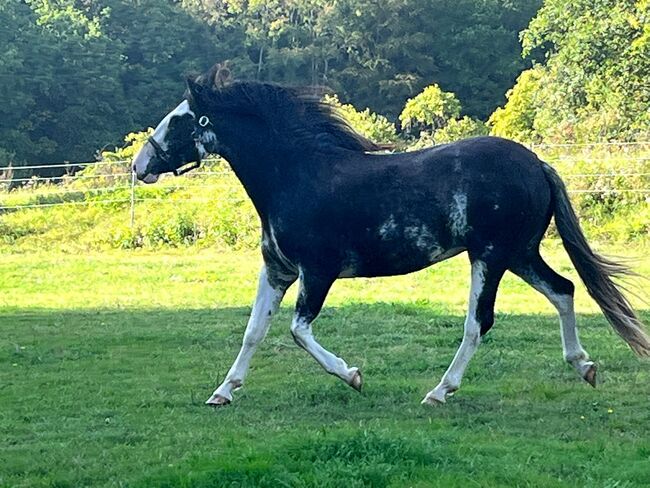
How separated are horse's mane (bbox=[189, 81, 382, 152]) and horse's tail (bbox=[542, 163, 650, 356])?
56.1 inches

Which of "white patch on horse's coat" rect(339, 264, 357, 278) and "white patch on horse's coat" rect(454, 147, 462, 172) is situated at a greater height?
"white patch on horse's coat" rect(454, 147, 462, 172)

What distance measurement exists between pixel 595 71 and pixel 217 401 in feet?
88.6

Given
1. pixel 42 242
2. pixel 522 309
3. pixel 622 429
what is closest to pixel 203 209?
pixel 42 242

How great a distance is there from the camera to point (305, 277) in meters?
7.02

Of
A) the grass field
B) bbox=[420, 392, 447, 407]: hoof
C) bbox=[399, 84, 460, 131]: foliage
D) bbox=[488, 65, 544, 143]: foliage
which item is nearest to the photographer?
the grass field

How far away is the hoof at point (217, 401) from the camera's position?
23.1 ft

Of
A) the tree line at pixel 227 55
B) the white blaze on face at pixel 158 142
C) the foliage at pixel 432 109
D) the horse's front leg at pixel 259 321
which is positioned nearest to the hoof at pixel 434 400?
the horse's front leg at pixel 259 321

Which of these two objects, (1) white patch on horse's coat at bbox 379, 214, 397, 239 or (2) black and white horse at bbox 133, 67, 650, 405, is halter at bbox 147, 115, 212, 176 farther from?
(1) white patch on horse's coat at bbox 379, 214, 397, 239

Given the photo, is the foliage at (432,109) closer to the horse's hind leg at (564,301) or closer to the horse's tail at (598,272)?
the horse's tail at (598,272)

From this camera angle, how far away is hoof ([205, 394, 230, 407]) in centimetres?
703

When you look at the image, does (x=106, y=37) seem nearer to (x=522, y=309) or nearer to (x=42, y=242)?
(x=42, y=242)

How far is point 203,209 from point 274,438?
1893cm

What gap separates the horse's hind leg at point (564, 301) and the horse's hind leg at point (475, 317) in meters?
0.37

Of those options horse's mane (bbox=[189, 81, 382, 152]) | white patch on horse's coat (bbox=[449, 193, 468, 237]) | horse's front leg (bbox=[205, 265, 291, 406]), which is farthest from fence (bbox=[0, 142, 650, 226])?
horse's front leg (bbox=[205, 265, 291, 406])
